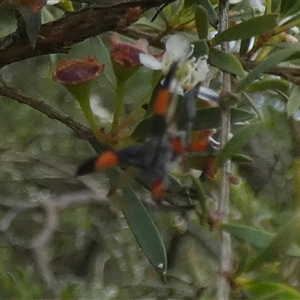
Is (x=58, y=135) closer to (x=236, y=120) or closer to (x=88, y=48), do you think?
(x=88, y=48)

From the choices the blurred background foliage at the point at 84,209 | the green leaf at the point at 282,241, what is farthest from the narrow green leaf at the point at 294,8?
the blurred background foliage at the point at 84,209

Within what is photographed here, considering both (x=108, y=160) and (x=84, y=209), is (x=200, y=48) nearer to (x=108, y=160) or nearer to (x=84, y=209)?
(x=108, y=160)

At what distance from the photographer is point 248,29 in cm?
52

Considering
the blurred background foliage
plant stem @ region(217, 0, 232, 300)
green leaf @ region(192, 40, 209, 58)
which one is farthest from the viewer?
the blurred background foliage

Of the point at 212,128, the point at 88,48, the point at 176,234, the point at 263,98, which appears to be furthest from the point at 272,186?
the point at 212,128

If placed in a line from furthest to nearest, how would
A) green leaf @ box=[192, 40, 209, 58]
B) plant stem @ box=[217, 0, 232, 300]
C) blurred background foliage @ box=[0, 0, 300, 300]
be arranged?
blurred background foliage @ box=[0, 0, 300, 300] < green leaf @ box=[192, 40, 209, 58] < plant stem @ box=[217, 0, 232, 300]

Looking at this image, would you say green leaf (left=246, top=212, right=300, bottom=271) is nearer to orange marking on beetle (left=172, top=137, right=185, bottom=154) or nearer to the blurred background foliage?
orange marking on beetle (left=172, top=137, right=185, bottom=154)

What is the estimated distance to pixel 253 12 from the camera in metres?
0.65

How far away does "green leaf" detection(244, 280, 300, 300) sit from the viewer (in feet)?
1.48

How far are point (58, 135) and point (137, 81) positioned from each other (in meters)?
0.83

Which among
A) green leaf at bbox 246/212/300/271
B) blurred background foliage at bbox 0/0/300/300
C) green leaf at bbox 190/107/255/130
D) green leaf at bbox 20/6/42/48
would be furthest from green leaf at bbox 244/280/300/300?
blurred background foliage at bbox 0/0/300/300

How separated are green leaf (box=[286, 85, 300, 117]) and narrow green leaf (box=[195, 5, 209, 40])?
0.30 ft

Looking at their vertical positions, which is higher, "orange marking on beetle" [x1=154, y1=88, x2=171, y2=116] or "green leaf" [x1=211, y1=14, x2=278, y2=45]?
"green leaf" [x1=211, y1=14, x2=278, y2=45]

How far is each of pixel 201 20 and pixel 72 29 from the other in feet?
0.35
